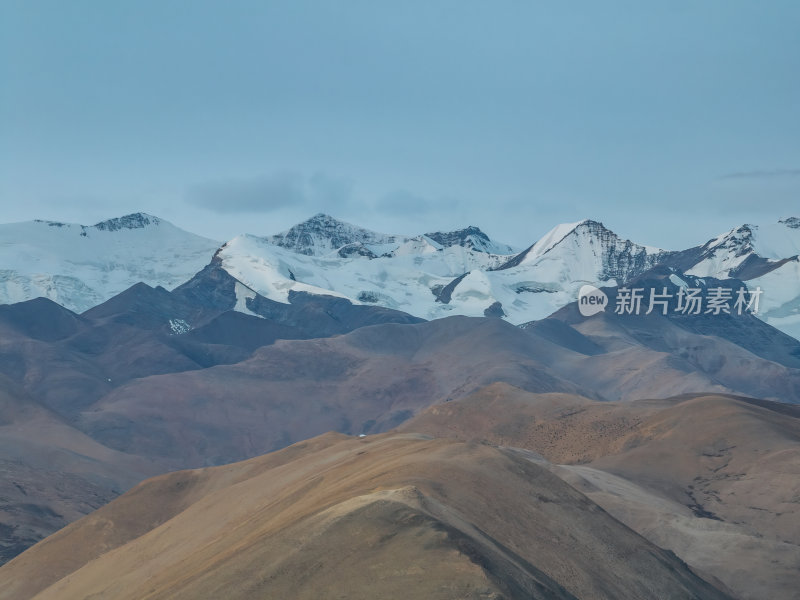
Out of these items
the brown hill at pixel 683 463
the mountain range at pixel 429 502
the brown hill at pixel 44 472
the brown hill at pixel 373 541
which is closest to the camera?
the brown hill at pixel 373 541

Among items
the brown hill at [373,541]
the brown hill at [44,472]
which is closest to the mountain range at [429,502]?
the brown hill at [373,541]

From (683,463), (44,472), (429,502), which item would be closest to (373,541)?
(429,502)

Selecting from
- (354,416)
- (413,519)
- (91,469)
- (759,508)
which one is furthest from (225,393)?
(413,519)

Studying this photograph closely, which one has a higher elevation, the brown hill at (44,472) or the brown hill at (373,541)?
the brown hill at (373,541)

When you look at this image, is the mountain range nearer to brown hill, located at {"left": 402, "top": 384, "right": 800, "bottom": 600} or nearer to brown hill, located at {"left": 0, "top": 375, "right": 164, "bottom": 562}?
brown hill, located at {"left": 402, "top": 384, "right": 800, "bottom": 600}

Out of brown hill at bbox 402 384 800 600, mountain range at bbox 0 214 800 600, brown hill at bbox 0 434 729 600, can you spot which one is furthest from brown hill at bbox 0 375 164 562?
brown hill at bbox 402 384 800 600

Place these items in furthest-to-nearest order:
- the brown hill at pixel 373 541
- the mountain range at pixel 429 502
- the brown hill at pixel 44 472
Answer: the brown hill at pixel 44 472 < the mountain range at pixel 429 502 < the brown hill at pixel 373 541

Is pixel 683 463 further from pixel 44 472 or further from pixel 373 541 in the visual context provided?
pixel 44 472

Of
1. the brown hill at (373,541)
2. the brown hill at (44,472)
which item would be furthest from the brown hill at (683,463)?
the brown hill at (44,472)

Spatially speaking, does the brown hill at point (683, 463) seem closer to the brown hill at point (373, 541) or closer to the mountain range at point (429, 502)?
the mountain range at point (429, 502)

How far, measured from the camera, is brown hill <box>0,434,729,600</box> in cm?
2975

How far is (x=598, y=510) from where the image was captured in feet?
154

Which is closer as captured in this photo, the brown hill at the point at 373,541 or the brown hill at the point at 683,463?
the brown hill at the point at 373,541

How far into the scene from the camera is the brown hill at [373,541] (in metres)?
29.8
